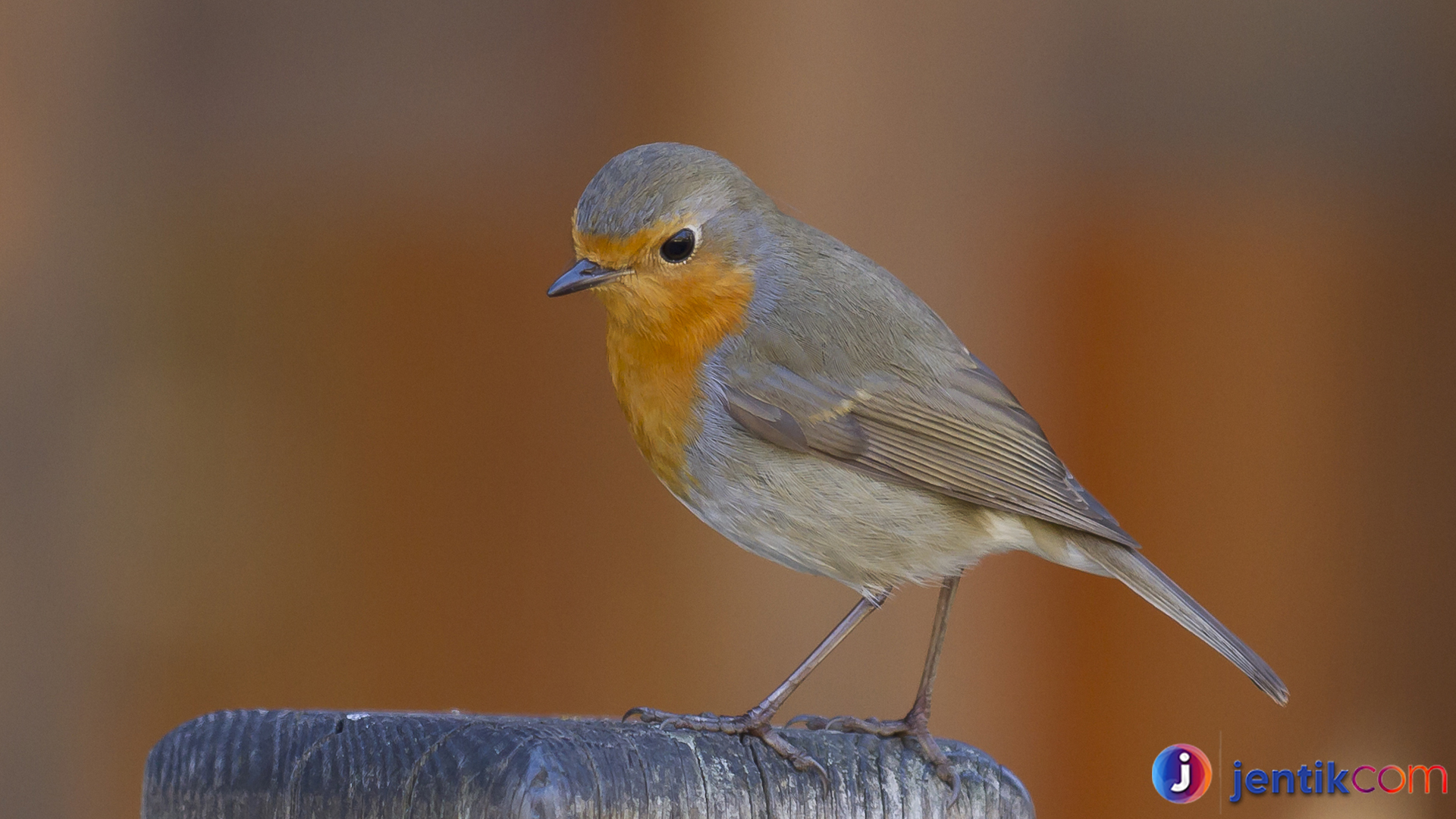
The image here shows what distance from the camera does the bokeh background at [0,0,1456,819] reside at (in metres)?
4.50

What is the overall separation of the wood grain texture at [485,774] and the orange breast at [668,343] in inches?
38.4

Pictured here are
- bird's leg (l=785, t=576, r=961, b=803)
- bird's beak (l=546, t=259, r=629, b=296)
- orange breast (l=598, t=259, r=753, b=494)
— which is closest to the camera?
bird's leg (l=785, t=576, r=961, b=803)

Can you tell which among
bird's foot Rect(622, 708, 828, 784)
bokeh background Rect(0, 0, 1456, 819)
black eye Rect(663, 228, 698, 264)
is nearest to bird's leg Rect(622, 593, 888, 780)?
bird's foot Rect(622, 708, 828, 784)

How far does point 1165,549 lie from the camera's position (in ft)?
15.4

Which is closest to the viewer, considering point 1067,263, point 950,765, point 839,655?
point 950,765

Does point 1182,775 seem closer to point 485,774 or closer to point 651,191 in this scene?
A: point 651,191

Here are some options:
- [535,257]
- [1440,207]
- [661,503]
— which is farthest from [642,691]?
[1440,207]

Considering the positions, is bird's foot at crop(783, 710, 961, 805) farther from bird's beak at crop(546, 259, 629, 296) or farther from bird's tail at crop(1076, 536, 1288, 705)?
bird's beak at crop(546, 259, 629, 296)

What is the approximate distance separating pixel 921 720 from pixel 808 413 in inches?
25.1

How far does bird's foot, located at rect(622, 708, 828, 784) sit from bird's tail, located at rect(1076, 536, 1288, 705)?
95cm

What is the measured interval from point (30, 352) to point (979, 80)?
116 inches

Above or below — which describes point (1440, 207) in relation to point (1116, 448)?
above

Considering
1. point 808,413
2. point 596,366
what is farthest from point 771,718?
point 596,366

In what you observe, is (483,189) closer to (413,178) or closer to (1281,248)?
(413,178)
